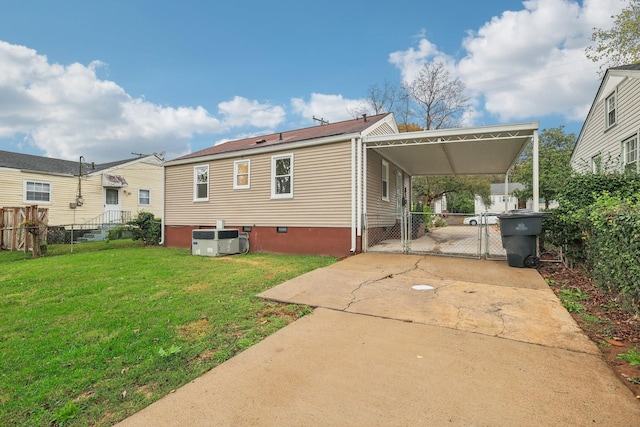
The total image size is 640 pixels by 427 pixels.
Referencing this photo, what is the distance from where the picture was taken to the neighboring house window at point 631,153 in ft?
30.5

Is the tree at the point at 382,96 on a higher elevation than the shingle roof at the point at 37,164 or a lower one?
higher

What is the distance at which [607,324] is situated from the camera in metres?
3.40

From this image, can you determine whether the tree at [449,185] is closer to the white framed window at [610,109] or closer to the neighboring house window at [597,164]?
the neighboring house window at [597,164]

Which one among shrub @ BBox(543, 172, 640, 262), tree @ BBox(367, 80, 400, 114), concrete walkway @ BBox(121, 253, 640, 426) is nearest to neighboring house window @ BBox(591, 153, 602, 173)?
shrub @ BBox(543, 172, 640, 262)

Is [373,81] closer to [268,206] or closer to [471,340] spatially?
[268,206]

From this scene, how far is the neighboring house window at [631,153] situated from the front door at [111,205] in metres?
24.5

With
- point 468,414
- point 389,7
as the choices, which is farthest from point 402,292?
point 389,7

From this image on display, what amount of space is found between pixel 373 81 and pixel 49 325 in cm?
2844

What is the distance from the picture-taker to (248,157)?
425 inches

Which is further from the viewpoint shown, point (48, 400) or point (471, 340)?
point (471, 340)

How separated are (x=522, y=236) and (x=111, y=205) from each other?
2180 centimetres

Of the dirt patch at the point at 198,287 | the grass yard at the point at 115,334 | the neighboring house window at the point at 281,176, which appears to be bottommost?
the grass yard at the point at 115,334

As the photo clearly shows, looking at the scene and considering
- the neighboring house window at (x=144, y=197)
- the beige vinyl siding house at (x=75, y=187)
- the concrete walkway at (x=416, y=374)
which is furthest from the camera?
the neighboring house window at (x=144, y=197)

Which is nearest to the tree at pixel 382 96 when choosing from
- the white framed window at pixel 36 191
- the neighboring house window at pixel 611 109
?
the neighboring house window at pixel 611 109
